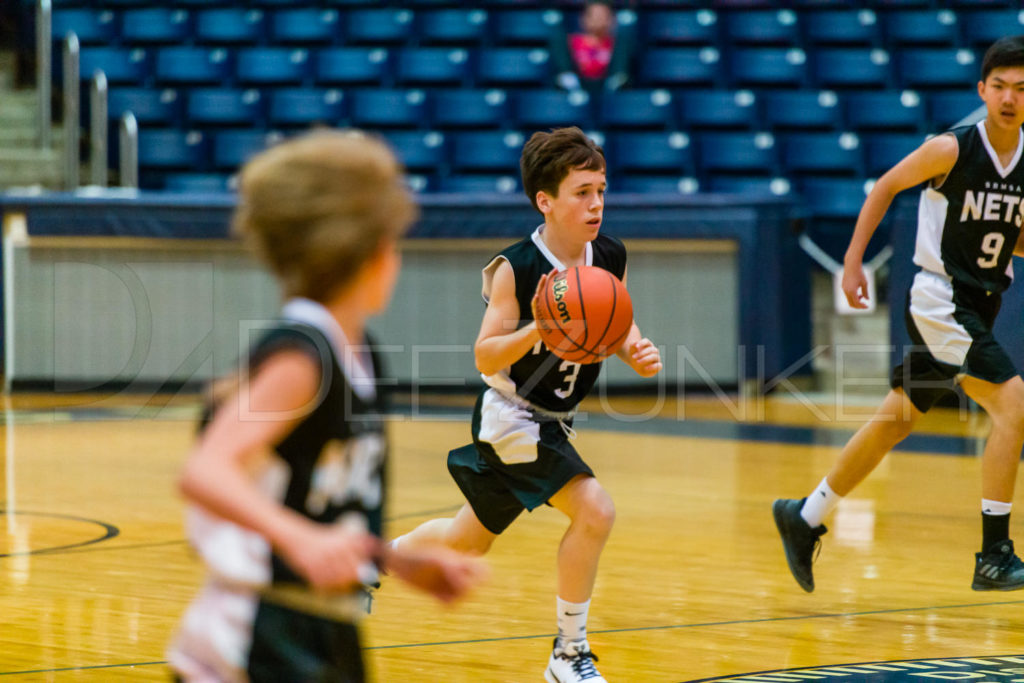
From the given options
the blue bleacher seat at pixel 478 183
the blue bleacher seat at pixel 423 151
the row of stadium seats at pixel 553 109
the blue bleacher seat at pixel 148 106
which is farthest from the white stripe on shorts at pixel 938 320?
the blue bleacher seat at pixel 148 106

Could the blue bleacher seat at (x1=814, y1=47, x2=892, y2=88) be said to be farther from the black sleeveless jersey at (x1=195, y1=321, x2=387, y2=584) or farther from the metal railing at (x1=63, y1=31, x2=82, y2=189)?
the black sleeveless jersey at (x1=195, y1=321, x2=387, y2=584)

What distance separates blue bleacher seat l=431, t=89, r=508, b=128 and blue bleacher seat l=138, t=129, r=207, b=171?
2.08 metres

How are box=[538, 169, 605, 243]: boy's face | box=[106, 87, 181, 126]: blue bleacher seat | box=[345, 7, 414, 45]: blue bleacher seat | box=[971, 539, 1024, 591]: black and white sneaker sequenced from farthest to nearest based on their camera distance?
1. box=[345, 7, 414, 45]: blue bleacher seat
2. box=[106, 87, 181, 126]: blue bleacher seat
3. box=[971, 539, 1024, 591]: black and white sneaker
4. box=[538, 169, 605, 243]: boy's face

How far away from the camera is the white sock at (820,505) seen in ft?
15.4

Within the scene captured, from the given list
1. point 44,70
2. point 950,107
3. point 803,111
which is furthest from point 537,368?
point 44,70

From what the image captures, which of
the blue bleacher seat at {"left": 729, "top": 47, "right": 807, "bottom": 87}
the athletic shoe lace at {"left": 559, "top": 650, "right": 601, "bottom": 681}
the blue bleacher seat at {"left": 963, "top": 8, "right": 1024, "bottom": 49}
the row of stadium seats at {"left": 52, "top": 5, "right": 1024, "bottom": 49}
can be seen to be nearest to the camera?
the athletic shoe lace at {"left": 559, "top": 650, "right": 601, "bottom": 681}

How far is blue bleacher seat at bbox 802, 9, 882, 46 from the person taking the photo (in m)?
12.0

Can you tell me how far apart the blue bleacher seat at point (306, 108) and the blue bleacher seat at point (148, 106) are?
96 cm

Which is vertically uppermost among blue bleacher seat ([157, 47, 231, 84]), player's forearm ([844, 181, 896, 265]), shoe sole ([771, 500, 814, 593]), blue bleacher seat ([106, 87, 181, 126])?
blue bleacher seat ([157, 47, 231, 84])

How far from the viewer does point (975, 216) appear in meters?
4.54

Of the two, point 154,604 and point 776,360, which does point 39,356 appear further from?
point 154,604

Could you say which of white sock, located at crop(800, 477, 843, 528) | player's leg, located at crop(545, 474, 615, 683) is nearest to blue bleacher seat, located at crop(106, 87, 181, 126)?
white sock, located at crop(800, 477, 843, 528)

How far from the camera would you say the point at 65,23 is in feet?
43.5

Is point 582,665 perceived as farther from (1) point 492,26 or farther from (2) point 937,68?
(1) point 492,26
